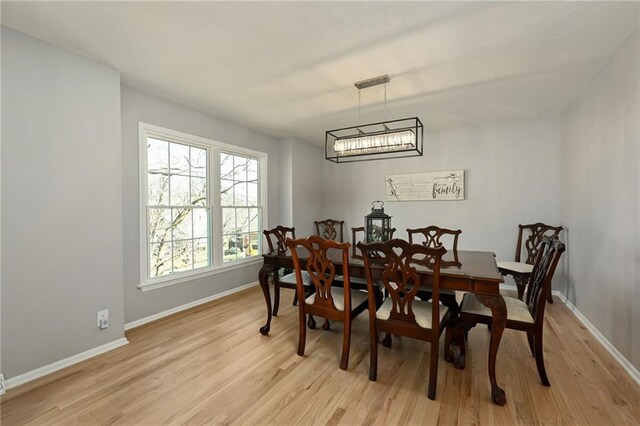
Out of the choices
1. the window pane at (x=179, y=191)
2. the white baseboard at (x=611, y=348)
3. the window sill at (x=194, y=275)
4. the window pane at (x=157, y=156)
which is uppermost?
the window pane at (x=157, y=156)

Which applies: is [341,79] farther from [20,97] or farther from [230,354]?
[230,354]

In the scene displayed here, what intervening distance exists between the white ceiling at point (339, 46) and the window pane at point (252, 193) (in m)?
1.42

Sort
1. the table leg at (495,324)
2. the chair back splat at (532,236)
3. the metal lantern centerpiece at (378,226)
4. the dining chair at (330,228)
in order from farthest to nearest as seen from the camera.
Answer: the dining chair at (330,228), the chair back splat at (532,236), the metal lantern centerpiece at (378,226), the table leg at (495,324)

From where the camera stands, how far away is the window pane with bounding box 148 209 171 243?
10.6 feet

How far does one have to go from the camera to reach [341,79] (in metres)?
2.79

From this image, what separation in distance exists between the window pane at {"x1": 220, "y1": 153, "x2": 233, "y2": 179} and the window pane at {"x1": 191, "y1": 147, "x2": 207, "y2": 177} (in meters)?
0.26

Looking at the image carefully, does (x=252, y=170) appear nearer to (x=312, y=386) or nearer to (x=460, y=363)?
(x=312, y=386)

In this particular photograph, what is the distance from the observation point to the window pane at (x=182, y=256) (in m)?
3.45

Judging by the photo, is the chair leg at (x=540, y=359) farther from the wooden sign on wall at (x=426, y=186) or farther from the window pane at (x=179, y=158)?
the window pane at (x=179, y=158)

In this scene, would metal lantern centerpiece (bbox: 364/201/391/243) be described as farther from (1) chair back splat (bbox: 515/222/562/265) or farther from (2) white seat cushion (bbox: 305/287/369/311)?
(1) chair back splat (bbox: 515/222/562/265)

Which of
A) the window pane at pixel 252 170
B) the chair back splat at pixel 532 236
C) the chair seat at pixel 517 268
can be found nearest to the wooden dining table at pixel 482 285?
the chair seat at pixel 517 268

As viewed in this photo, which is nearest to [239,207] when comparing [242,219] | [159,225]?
[242,219]

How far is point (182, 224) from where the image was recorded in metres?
3.51

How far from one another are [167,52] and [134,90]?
0.97 meters
